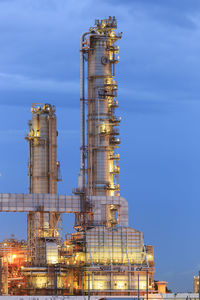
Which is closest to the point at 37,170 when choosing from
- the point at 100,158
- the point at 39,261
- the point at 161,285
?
the point at 100,158

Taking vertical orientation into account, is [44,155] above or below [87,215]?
above

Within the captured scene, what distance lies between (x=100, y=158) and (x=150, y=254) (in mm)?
16368

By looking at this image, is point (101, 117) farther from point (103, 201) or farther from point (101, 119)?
point (103, 201)

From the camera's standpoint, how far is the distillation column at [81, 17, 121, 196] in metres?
130

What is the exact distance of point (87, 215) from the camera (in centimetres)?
12450

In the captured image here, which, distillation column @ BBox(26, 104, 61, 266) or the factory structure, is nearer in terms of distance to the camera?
the factory structure

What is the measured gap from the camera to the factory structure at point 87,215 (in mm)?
115188

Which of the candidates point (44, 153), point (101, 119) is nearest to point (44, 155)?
point (44, 153)

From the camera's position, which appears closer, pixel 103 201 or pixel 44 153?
pixel 103 201

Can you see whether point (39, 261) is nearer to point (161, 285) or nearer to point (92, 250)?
point (92, 250)

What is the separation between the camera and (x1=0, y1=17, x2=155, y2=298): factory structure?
115 metres

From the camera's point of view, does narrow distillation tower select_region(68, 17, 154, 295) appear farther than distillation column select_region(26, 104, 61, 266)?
No

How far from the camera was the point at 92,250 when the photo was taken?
384ft

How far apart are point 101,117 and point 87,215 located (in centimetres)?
1548
